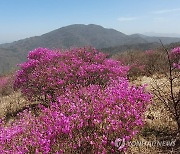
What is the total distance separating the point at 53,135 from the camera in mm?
6523

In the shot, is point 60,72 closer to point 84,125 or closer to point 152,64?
point 84,125

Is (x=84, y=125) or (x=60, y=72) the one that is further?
(x=60, y=72)

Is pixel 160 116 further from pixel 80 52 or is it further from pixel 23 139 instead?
pixel 80 52

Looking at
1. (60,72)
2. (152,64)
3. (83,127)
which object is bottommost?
(152,64)

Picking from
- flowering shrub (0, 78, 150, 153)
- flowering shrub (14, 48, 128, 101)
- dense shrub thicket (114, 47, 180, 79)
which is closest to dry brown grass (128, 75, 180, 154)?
flowering shrub (0, 78, 150, 153)

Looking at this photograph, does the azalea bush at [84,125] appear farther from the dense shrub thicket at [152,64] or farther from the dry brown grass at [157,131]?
the dense shrub thicket at [152,64]

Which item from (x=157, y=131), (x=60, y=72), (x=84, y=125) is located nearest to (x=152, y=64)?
(x=60, y=72)

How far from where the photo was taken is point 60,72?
12.3 meters

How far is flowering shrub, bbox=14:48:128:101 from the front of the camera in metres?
12.2

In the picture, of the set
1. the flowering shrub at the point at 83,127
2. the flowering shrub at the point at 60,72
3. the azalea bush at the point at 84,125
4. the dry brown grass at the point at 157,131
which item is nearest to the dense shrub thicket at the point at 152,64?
the flowering shrub at the point at 60,72

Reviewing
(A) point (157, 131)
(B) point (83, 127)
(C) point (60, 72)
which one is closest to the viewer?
(B) point (83, 127)

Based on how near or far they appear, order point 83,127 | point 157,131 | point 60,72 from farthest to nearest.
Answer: point 60,72 < point 157,131 < point 83,127

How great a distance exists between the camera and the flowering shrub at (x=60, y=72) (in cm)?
1224

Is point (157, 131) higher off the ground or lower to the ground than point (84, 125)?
lower
